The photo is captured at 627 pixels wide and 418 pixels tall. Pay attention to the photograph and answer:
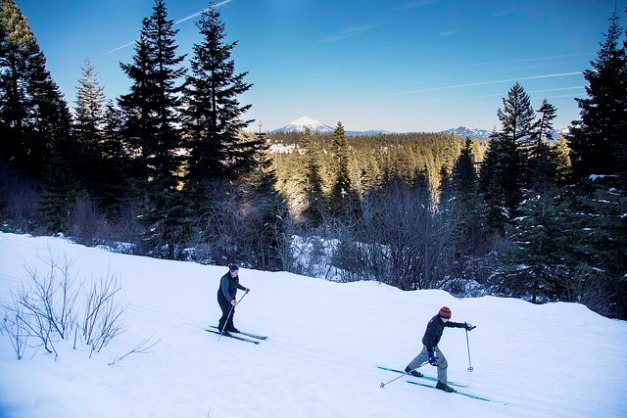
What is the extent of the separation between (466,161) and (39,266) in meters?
44.3

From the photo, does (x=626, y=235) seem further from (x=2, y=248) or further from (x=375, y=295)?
(x=2, y=248)

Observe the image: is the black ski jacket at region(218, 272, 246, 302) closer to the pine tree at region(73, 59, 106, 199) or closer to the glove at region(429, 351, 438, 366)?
the glove at region(429, 351, 438, 366)

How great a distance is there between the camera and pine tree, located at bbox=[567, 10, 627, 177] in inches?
799

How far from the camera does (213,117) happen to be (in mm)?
21969

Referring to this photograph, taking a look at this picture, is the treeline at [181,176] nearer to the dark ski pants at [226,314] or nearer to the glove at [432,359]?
the dark ski pants at [226,314]

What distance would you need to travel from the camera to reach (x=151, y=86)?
855 inches

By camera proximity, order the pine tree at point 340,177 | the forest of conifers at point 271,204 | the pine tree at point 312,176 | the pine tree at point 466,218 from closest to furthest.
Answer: the forest of conifers at point 271,204
the pine tree at point 466,218
the pine tree at point 312,176
the pine tree at point 340,177

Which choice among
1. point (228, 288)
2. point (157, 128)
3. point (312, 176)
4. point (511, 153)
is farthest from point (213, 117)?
point (511, 153)

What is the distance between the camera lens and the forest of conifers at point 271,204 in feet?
45.1

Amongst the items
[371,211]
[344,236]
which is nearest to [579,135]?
[371,211]

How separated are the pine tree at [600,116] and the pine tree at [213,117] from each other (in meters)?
20.8

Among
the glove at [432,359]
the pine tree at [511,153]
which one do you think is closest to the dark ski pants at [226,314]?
the glove at [432,359]

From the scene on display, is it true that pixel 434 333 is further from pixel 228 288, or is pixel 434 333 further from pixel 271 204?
pixel 271 204

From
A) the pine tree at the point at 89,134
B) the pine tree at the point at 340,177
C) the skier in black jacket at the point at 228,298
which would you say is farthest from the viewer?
the pine tree at the point at 340,177
